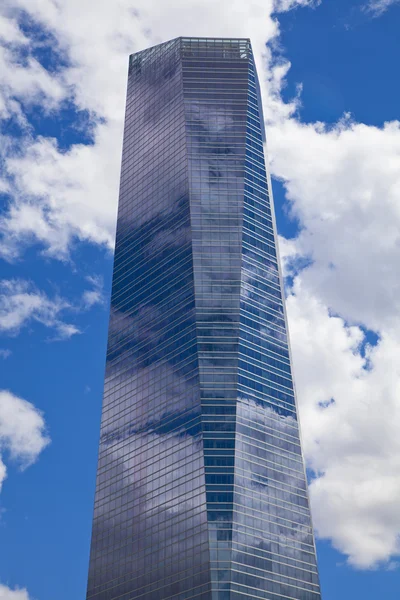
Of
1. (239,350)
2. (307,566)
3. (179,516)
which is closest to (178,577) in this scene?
(179,516)

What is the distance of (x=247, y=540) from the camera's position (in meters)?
178

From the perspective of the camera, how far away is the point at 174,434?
19862cm

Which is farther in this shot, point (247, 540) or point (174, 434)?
point (174, 434)

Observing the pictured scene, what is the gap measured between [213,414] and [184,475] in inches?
524

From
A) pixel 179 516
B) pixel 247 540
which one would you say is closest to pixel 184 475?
pixel 179 516

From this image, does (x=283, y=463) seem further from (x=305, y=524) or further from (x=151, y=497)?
(x=151, y=497)

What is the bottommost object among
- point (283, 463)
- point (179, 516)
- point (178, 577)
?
point (178, 577)

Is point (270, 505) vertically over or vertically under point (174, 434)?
under

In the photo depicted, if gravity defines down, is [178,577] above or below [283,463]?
below

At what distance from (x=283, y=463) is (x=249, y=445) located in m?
9.87

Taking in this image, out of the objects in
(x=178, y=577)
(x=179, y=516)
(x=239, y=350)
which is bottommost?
(x=178, y=577)

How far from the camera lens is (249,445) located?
624ft

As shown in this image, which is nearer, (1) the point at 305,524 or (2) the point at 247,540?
(2) the point at 247,540

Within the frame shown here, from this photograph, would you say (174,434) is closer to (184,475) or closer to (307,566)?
(184,475)
